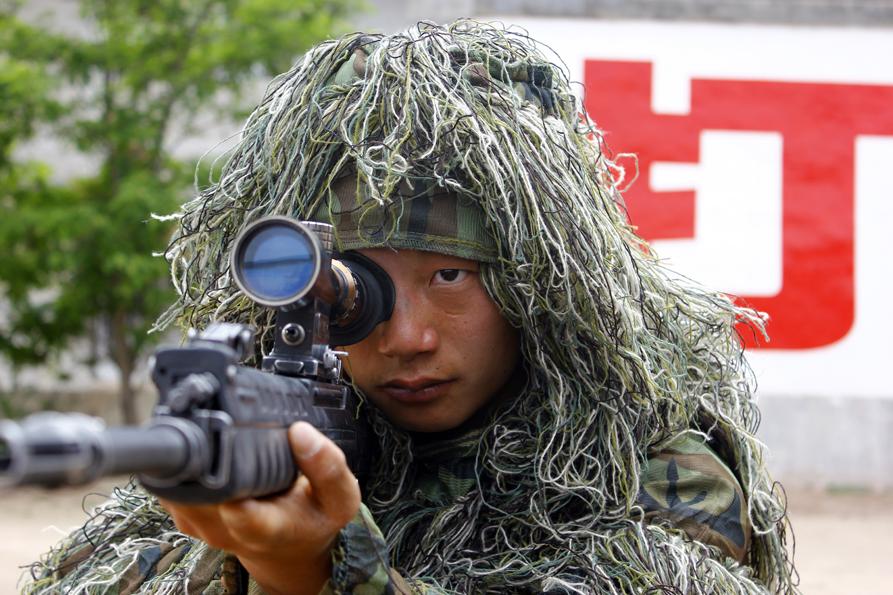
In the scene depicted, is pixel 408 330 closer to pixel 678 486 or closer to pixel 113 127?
pixel 678 486

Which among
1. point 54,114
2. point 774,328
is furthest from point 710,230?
point 54,114

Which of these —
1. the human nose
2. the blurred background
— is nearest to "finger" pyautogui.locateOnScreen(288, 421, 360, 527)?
the human nose

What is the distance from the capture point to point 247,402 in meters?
1.17

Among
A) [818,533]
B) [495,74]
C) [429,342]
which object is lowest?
[818,533]

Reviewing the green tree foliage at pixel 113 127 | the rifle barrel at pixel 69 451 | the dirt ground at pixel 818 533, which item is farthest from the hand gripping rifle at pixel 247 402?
the green tree foliage at pixel 113 127

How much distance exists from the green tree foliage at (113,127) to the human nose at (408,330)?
571 centimetres

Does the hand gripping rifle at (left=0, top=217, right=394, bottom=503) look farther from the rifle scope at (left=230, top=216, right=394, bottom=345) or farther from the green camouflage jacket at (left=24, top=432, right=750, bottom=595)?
the green camouflage jacket at (left=24, top=432, right=750, bottom=595)

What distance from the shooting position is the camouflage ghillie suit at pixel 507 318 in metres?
1.67

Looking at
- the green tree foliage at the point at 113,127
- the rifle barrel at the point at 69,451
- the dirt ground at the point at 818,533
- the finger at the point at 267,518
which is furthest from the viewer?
the green tree foliage at the point at 113,127

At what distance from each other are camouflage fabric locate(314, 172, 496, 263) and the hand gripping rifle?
5cm

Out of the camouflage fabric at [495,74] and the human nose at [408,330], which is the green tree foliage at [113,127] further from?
the human nose at [408,330]

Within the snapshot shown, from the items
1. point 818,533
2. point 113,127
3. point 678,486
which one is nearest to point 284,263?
point 678,486

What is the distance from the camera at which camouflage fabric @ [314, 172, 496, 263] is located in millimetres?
1660

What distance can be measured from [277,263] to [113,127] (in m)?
6.48
